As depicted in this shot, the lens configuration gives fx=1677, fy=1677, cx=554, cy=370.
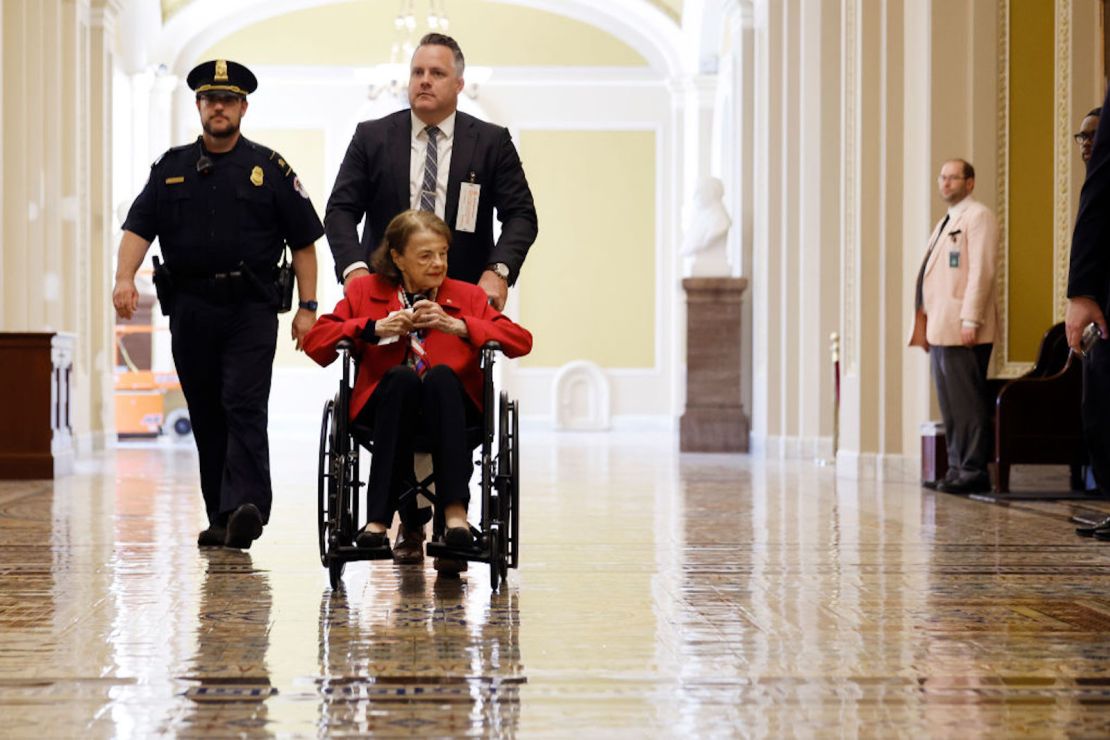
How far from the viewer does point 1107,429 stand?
4.27 meters

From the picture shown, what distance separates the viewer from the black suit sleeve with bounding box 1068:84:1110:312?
160 inches

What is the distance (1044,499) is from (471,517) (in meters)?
2.68

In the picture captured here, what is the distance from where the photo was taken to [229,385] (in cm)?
512

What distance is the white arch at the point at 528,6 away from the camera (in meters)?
20.0

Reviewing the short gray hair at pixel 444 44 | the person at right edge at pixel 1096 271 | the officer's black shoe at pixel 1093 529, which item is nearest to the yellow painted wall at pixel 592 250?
the officer's black shoe at pixel 1093 529

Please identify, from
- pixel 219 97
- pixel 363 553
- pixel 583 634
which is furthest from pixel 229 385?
pixel 583 634

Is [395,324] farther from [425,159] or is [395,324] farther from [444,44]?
[444,44]

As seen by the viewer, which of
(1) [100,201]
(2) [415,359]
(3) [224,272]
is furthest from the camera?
(1) [100,201]

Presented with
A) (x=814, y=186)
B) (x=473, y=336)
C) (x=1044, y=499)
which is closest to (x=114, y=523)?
(x=473, y=336)

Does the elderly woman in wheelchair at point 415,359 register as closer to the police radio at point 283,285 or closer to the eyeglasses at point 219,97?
the police radio at point 283,285

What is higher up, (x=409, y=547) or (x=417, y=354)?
(x=417, y=354)

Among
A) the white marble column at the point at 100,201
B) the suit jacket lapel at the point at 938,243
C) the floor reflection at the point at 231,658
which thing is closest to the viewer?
the floor reflection at the point at 231,658

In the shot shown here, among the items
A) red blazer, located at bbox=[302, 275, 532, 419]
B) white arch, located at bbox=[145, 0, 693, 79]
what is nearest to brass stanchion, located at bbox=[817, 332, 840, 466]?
red blazer, located at bbox=[302, 275, 532, 419]

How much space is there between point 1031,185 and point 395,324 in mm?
5447
